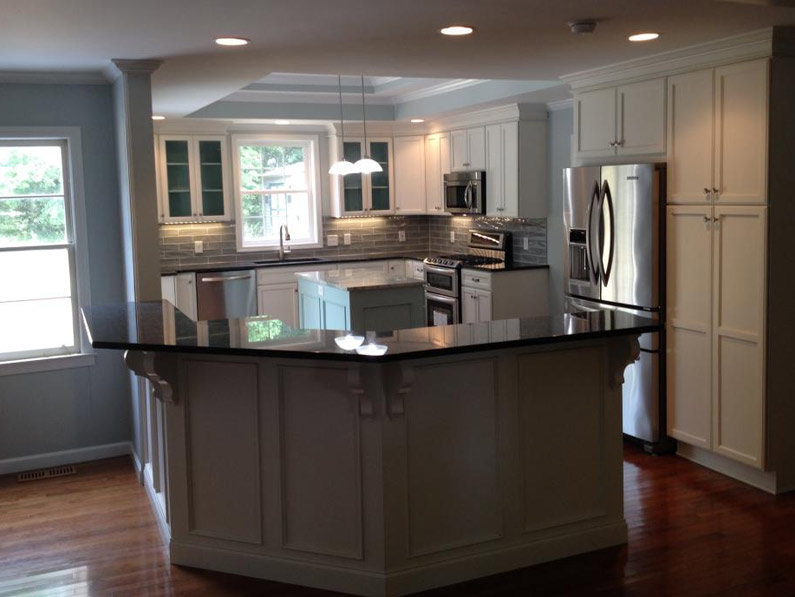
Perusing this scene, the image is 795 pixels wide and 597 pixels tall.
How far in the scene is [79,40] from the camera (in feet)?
12.3

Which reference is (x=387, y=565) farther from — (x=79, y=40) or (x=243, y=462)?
(x=79, y=40)

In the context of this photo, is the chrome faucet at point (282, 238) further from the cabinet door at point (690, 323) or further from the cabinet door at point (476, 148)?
the cabinet door at point (690, 323)

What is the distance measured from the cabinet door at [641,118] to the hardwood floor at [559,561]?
1.88 metres

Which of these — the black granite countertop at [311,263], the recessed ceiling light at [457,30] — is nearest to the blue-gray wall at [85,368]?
the recessed ceiling light at [457,30]

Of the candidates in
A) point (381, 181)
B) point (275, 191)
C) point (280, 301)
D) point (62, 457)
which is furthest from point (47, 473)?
point (381, 181)

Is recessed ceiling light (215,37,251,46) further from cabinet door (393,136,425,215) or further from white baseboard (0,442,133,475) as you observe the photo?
cabinet door (393,136,425,215)

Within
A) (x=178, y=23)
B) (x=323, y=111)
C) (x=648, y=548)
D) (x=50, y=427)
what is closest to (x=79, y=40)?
(x=178, y=23)

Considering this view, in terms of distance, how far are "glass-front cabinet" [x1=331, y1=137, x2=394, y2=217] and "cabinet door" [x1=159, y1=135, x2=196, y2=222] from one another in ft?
4.77

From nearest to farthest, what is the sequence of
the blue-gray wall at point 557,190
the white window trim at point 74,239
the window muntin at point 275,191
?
the white window trim at point 74,239, the blue-gray wall at point 557,190, the window muntin at point 275,191

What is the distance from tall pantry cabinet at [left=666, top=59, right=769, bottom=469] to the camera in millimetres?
4184

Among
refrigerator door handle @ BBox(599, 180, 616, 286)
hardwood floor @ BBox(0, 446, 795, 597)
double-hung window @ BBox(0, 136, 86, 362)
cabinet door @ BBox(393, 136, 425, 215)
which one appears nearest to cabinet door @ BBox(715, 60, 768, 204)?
refrigerator door handle @ BBox(599, 180, 616, 286)

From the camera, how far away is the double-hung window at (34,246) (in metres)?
4.89

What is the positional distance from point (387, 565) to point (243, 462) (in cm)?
72

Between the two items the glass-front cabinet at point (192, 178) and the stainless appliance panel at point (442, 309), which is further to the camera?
the glass-front cabinet at point (192, 178)
